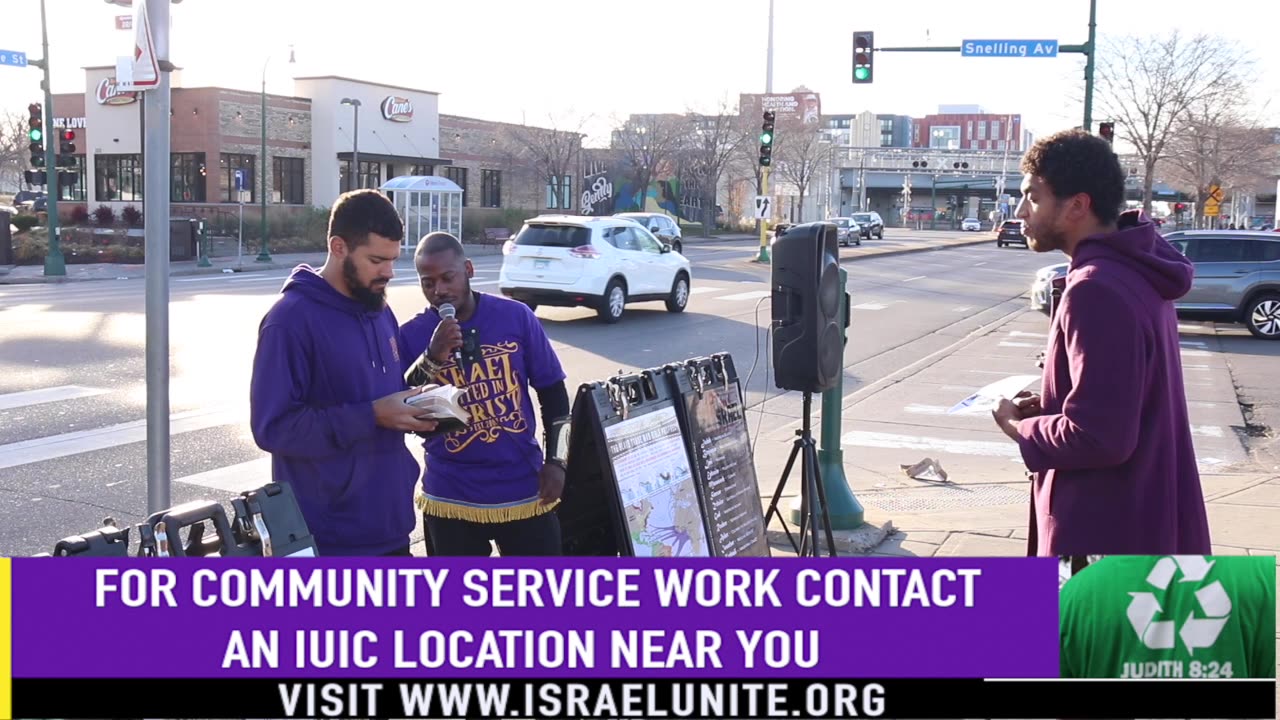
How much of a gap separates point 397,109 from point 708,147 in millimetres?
19094

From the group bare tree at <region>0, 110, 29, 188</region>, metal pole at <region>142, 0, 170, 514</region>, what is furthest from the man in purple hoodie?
bare tree at <region>0, 110, 29, 188</region>

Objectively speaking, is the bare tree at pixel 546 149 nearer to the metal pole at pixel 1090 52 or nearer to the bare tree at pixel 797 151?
the bare tree at pixel 797 151

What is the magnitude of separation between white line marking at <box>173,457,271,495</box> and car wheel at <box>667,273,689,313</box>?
492 inches

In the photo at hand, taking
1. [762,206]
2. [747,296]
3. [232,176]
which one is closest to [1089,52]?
[747,296]

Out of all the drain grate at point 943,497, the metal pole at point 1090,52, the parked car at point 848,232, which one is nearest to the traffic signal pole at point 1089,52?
the metal pole at point 1090,52

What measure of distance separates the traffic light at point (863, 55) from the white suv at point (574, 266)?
9841 millimetres

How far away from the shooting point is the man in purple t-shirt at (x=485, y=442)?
13.5 ft

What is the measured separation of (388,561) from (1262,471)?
803 cm

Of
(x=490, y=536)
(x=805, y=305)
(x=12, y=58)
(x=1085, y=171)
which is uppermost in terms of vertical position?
(x=12, y=58)

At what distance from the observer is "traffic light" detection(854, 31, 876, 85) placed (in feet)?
87.6

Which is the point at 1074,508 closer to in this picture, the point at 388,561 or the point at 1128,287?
the point at 1128,287

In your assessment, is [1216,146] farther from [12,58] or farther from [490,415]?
[490,415]

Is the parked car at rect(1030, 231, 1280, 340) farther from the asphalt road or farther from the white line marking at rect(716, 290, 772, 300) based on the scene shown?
the white line marking at rect(716, 290, 772, 300)

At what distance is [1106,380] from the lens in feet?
9.47
